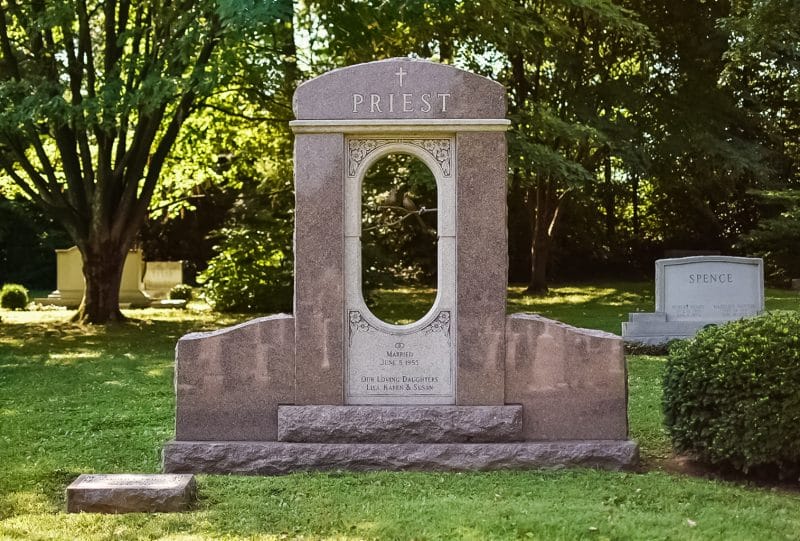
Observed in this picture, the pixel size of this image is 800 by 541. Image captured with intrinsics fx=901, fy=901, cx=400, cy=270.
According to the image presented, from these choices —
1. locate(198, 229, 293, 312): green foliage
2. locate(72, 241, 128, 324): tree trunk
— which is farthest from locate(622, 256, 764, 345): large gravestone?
locate(72, 241, 128, 324): tree trunk

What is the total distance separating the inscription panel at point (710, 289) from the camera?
47.7ft

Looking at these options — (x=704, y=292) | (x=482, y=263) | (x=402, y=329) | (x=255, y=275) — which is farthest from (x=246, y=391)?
(x=255, y=275)

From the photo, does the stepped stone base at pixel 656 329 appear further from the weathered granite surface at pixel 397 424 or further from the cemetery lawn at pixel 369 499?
the weathered granite surface at pixel 397 424

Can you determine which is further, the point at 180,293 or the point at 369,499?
the point at 180,293

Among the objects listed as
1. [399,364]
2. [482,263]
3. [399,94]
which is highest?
[399,94]

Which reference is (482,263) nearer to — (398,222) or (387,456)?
(387,456)

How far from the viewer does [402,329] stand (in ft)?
23.0

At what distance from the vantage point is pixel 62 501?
5.98m

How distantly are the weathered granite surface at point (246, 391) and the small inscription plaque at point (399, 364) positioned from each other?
52cm

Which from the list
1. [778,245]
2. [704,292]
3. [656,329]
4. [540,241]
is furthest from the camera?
[778,245]

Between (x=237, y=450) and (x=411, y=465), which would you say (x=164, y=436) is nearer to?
(x=237, y=450)

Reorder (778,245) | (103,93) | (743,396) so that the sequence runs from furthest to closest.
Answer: (778,245)
(103,93)
(743,396)

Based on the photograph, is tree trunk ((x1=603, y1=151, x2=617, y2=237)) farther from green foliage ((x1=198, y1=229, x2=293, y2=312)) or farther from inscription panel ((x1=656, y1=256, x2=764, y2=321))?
inscription panel ((x1=656, y1=256, x2=764, y2=321))

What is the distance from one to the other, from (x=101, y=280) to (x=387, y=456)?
1319 centimetres
